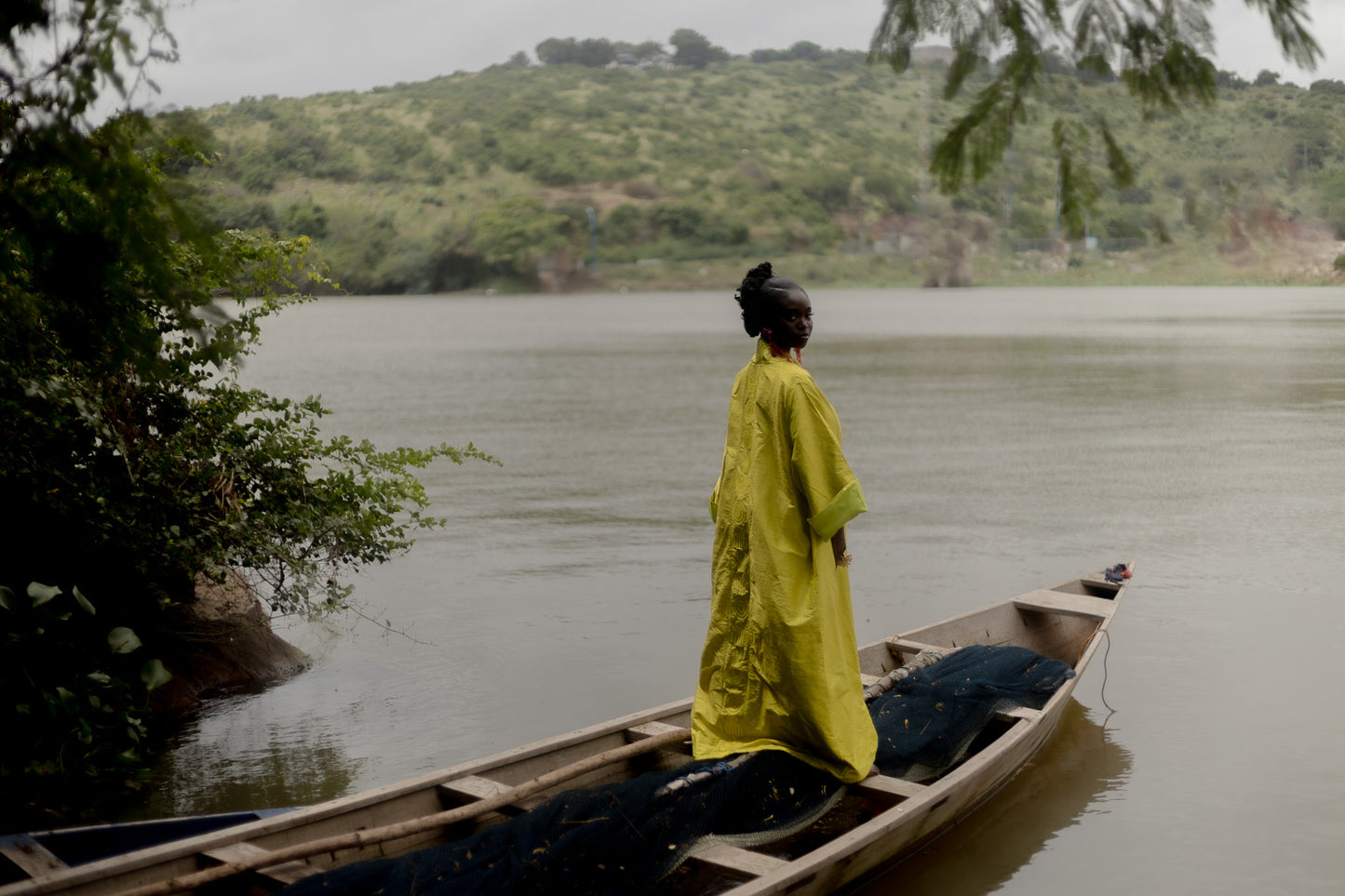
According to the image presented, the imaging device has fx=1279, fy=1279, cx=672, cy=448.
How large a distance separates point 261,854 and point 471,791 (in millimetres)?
778

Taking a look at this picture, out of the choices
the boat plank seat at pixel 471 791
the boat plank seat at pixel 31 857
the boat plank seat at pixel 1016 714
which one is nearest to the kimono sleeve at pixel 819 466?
the boat plank seat at pixel 471 791

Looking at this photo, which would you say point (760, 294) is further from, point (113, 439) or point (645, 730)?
point (113, 439)

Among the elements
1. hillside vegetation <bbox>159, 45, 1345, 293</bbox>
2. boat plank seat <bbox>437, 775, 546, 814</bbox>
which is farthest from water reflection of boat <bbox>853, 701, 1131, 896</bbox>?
hillside vegetation <bbox>159, 45, 1345, 293</bbox>

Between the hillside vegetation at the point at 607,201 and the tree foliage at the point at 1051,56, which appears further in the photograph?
the hillside vegetation at the point at 607,201

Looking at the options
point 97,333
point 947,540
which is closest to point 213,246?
point 97,333

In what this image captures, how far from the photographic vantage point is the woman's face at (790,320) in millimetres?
4215

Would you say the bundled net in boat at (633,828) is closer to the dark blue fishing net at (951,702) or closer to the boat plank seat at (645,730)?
the dark blue fishing net at (951,702)

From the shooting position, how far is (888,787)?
173 inches

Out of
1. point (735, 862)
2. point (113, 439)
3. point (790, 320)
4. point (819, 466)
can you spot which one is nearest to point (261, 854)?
point (735, 862)

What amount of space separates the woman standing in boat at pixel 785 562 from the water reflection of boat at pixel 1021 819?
720 millimetres

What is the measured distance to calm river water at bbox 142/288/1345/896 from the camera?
546 centimetres

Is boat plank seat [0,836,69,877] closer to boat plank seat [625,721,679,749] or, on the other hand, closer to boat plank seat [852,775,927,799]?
boat plank seat [625,721,679,749]

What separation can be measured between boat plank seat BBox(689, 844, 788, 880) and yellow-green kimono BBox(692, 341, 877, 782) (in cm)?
48

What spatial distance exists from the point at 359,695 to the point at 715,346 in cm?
3241
